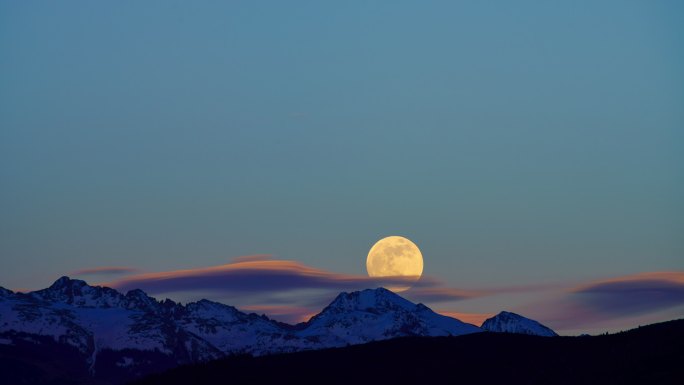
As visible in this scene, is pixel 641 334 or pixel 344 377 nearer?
pixel 641 334

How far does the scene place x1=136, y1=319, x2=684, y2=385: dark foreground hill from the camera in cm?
9825

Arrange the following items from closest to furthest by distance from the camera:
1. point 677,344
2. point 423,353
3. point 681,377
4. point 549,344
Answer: point 681,377
point 677,344
point 549,344
point 423,353

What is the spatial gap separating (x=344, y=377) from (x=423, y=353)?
9664mm

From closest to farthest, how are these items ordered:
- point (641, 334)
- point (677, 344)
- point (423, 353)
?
point (677, 344) < point (641, 334) < point (423, 353)

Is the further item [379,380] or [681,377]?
[379,380]

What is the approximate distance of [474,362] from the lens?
118m

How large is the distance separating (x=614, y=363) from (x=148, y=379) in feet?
176

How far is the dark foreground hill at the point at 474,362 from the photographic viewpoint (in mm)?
98250

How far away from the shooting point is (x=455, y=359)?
121 meters

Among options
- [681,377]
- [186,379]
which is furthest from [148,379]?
[681,377]

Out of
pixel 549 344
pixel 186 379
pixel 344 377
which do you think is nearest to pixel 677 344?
pixel 549 344

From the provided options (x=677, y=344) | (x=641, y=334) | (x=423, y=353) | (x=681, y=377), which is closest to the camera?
(x=681, y=377)

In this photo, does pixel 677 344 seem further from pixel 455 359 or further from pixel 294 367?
pixel 294 367

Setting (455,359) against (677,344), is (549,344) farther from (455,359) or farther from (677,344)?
(677,344)
